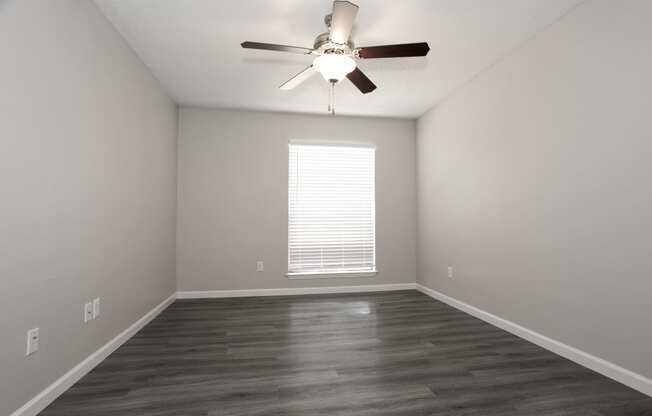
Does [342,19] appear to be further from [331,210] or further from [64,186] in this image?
[331,210]

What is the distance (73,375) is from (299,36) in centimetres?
281

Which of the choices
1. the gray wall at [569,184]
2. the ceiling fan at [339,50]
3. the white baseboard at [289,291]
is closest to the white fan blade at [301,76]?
the ceiling fan at [339,50]

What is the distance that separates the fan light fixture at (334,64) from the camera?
222 cm

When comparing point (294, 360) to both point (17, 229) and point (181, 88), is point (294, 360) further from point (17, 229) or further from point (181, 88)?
point (181, 88)

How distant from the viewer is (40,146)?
68.1 inches

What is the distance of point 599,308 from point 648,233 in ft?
1.93

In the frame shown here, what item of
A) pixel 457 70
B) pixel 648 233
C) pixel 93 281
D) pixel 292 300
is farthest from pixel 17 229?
pixel 457 70

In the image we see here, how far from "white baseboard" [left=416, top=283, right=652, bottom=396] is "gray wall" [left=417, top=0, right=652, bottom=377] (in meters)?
0.04

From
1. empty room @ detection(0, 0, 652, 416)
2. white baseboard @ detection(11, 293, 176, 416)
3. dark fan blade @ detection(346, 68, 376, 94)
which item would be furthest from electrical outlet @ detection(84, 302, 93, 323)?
dark fan blade @ detection(346, 68, 376, 94)

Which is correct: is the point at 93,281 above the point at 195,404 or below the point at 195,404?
above

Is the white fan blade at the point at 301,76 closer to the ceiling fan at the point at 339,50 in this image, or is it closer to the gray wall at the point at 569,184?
the ceiling fan at the point at 339,50

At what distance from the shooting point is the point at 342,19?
1.93m

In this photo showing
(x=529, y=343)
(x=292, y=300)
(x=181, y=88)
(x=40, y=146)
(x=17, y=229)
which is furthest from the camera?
(x=292, y=300)

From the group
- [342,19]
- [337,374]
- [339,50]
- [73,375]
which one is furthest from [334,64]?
[73,375]
